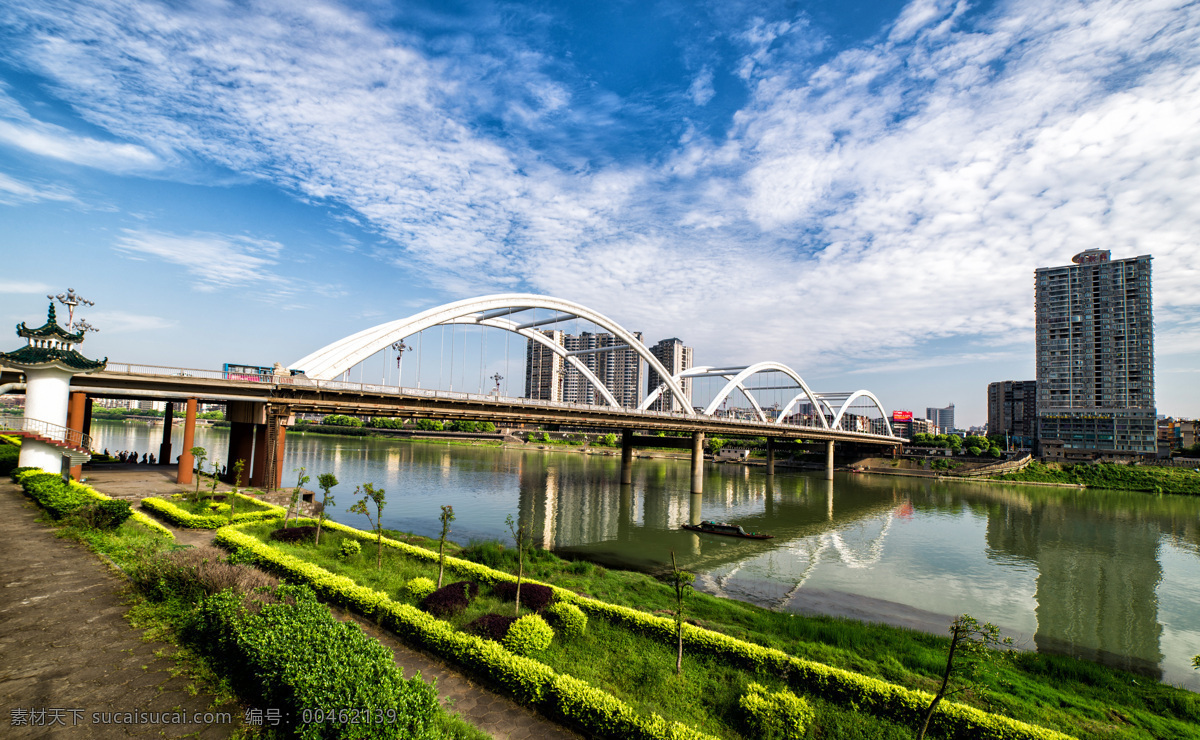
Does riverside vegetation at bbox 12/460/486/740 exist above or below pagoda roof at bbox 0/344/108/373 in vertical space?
below

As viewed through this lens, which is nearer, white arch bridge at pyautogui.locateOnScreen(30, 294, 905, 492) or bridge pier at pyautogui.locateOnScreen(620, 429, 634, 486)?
white arch bridge at pyautogui.locateOnScreen(30, 294, 905, 492)

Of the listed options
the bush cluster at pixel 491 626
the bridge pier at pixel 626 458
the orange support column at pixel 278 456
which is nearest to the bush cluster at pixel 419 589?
the bush cluster at pixel 491 626

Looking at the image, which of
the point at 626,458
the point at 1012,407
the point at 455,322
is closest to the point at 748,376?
the point at 626,458

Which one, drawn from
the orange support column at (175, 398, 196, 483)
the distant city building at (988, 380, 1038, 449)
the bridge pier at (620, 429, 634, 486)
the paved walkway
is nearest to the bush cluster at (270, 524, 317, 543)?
the paved walkway

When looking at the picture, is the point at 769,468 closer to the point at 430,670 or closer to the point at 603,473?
the point at 603,473

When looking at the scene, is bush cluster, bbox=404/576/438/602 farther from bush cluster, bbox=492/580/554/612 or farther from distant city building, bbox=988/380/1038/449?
distant city building, bbox=988/380/1038/449

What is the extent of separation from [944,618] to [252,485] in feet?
105

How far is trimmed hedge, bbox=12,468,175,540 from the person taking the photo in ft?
48.8

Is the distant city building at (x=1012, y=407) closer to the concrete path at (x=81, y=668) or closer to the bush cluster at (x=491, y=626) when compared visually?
the bush cluster at (x=491, y=626)

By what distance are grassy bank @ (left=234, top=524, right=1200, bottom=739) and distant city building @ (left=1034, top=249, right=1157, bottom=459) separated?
322ft

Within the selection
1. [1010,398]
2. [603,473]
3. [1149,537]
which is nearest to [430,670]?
[1149,537]

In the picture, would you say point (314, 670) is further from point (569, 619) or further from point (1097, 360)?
point (1097, 360)

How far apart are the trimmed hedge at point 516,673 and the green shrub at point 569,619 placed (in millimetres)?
2204

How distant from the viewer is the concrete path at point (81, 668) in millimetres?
6008
